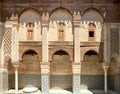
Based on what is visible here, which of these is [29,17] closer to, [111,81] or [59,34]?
[59,34]

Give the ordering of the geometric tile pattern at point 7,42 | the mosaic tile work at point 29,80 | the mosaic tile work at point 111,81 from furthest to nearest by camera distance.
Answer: the mosaic tile work at point 29,80
the mosaic tile work at point 111,81
the geometric tile pattern at point 7,42

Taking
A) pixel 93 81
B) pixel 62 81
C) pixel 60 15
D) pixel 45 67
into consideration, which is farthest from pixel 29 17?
pixel 93 81

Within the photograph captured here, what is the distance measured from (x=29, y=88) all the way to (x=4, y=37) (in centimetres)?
334

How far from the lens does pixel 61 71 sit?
1748 centimetres

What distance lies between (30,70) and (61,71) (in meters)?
1.92

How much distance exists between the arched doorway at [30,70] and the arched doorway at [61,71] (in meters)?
0.87

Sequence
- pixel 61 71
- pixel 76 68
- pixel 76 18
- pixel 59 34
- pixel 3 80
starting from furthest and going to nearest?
pixel 61 71
pixel 59 34
pixel 76 18
pixel 76 68
pixel 3 80

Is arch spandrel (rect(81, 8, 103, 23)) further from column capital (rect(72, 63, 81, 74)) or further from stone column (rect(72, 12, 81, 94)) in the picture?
column capital (rect(72, 63, 81, 74))

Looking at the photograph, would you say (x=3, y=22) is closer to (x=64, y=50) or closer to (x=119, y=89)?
(x=64, y=50)

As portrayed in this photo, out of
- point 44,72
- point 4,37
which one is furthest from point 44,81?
point 4,37

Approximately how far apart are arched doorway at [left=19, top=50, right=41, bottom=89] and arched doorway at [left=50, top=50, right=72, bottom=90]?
0.87 meters

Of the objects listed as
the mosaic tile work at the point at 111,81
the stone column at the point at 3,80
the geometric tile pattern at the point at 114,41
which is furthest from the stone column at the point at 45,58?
the mosaic tile work at the point at 111,81

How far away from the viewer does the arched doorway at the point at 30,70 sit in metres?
17.3

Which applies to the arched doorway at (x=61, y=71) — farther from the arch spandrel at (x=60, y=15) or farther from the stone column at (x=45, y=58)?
the arch spandrel at (x=60, y=15)
